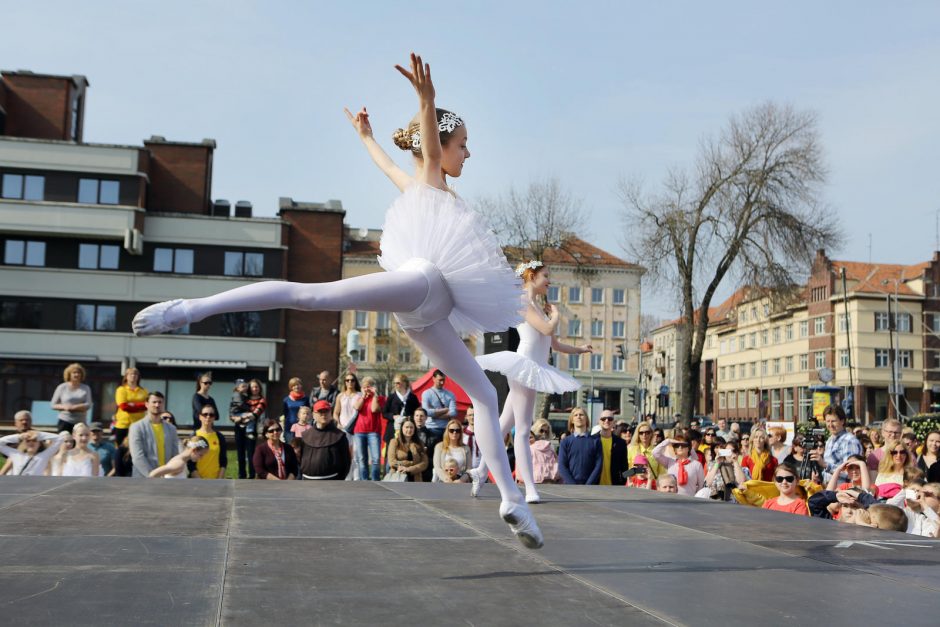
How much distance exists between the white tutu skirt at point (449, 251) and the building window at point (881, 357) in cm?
8118

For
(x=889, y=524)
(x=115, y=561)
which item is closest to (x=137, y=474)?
(x=115, y=561)

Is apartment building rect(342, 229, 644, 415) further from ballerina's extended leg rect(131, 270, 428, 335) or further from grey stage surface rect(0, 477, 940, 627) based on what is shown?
ballerina's extended leg rect(131, 270, 428, 335)

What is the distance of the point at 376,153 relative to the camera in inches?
189

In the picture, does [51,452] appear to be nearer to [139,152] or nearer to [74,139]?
[139,152]

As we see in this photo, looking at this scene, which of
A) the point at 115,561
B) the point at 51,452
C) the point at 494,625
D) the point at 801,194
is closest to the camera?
the point at 494,625

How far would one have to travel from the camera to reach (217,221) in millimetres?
44156

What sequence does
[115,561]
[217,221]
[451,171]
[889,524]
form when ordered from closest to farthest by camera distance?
1. [115,561]
2. [451,171]
3. [889,524]
4. [217,221]

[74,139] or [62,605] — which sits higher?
[74,139]

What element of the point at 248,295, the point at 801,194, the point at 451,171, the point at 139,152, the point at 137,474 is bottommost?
the point at 137,474

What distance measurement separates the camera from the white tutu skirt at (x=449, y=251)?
13.7 feet

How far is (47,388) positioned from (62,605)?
42.1m

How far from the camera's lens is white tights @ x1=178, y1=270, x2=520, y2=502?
12.3ft

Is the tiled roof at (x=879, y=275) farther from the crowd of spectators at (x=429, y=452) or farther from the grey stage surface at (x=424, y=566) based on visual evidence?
the grey stage surface at (x=424, y=566)

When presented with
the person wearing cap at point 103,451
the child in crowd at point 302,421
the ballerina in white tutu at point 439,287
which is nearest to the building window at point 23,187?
the person wearing cap at point 103,451
